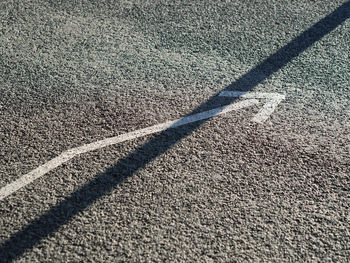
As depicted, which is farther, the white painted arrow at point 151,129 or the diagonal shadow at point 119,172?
the white painted arrow at point 151,129

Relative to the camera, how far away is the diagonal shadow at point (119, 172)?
396 centimetres

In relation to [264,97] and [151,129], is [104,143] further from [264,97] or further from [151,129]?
[264,97]

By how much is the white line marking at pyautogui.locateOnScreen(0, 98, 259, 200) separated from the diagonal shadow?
0.10 metres

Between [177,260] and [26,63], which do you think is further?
[26,63]

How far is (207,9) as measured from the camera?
23.6 feet

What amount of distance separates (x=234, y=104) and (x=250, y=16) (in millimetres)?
2137

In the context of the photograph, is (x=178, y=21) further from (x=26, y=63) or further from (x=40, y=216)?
(x=40, y=216)

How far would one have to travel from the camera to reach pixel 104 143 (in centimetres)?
492

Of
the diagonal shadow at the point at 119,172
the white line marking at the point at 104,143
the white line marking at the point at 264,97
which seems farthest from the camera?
the white line marking at the point at 264,97

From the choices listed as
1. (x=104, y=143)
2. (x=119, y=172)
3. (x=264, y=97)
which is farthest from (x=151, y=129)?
(x=264, y=97)

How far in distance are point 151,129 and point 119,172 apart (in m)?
0.69

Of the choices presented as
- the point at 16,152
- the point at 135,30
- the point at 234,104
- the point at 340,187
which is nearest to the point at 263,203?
the point at 340,187

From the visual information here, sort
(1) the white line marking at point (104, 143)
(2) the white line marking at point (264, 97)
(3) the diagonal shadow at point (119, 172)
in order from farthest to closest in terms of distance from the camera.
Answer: (2) the white line marking at point (264, 97), (1) the white line marking at point (104, 143), (3) the diagonal shadow at point (119, 172)

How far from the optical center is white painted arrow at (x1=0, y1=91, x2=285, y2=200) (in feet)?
14.8
